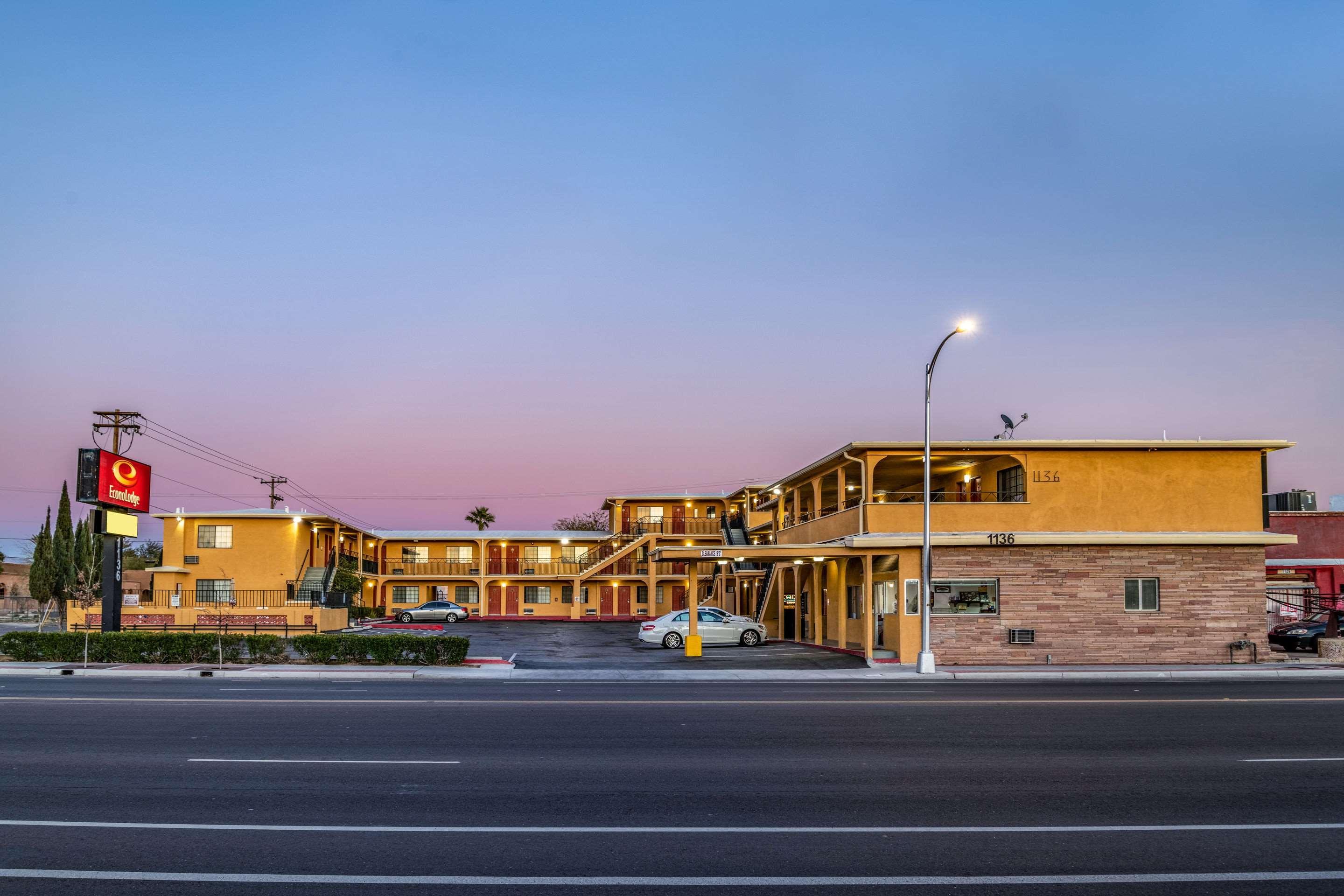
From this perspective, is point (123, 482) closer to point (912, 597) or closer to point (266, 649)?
point (266, 649)

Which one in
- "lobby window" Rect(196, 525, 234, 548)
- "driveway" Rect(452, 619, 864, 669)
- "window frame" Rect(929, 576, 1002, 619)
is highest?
"lobby window" Rect(196, 525, 234, 548)

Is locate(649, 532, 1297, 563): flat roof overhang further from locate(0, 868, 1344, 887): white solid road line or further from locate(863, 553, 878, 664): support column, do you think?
locate(0, 868, 1344, 887): white solid road line

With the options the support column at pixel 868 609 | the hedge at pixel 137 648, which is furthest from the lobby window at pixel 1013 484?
the hedge at pixel 137 648

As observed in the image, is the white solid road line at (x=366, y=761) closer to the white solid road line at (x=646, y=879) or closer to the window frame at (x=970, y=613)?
the white solid road line at (x=646, y=879)

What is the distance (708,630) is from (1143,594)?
47.9 feet

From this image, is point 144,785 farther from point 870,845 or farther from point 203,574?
point 203,574

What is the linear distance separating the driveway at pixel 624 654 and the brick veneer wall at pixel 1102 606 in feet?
12.6

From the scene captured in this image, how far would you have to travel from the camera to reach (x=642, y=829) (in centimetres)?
898

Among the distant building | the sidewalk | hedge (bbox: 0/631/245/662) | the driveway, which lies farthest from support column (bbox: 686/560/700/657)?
the distant building

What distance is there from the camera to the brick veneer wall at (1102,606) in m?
29.3

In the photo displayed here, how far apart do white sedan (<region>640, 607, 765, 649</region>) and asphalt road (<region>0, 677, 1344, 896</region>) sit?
719 inches

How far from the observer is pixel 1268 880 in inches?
293

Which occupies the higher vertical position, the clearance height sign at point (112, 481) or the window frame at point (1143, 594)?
the clearance height sign at point (112, 481)

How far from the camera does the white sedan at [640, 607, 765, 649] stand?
3688 cm
